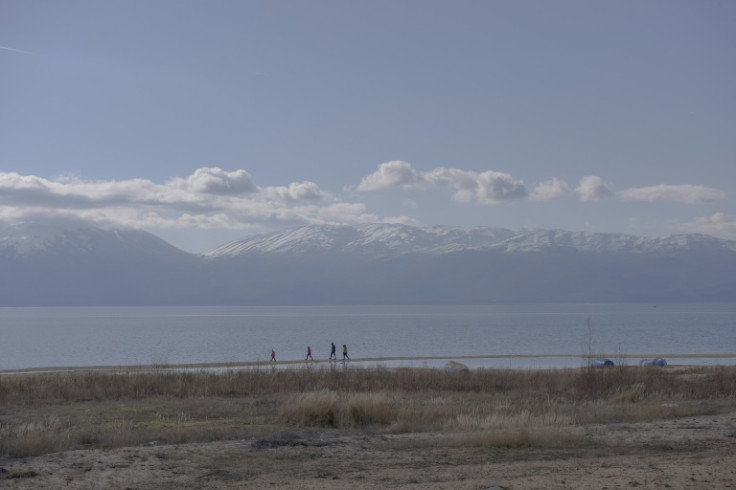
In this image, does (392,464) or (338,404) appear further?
(338,404)

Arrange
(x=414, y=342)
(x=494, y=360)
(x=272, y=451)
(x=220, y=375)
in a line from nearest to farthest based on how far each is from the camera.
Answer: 1. (x=272, y=451)
2. (x=220, y=375)
3. (x=494, y=360)
4. (x=414, y=342)

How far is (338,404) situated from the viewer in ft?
69.4

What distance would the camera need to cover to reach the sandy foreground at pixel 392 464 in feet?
40.9

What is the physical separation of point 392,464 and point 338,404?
668 cm

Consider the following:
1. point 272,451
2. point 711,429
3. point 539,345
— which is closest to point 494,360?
point 539,345

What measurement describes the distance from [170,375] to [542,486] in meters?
24.4

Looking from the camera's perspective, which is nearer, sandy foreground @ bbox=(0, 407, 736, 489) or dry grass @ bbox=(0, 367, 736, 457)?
sandy foreground @ bbox=(0, 407, 736, 489)

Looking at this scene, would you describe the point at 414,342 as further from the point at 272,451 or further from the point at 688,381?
the point at 272,451

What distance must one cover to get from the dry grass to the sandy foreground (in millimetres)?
1031

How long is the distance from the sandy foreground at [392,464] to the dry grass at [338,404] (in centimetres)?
103

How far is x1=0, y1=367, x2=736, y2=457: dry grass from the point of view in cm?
1777

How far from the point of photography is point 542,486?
11758 millimetres

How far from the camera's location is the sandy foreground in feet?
40.9

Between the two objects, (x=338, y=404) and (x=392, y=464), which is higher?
(x=338, y=404)
